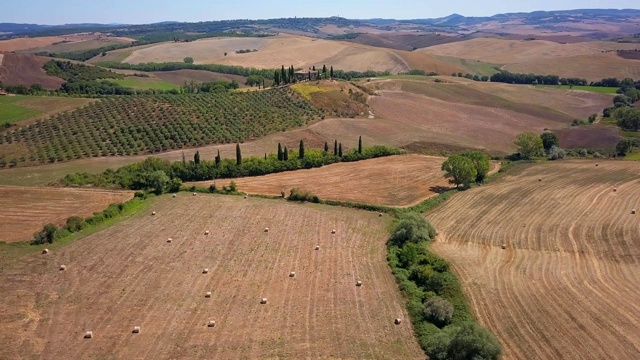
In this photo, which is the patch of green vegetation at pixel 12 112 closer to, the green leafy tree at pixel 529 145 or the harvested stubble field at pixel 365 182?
the harvested stubble field at pixel 365 182

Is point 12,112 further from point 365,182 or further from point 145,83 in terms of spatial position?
point 365,182

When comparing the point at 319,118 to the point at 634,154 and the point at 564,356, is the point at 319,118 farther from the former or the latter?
the point at 564,356

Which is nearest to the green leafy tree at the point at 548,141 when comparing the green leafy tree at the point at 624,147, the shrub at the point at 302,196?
the green leafy tree at the point at 624,147

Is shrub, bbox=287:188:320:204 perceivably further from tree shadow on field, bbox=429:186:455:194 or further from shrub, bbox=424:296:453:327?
shrub, bbox=424:296:453:327

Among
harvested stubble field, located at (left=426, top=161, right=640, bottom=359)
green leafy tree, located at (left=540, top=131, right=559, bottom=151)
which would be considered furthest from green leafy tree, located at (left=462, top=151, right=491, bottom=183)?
green leafy tree, located at (left=540, top=131, right=559, bottom=151)

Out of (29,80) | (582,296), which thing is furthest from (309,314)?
(29,80)

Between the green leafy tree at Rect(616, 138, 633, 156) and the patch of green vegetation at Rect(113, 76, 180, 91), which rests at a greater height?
the patch of green vegetation at Rect(113, 76, 180, 91)

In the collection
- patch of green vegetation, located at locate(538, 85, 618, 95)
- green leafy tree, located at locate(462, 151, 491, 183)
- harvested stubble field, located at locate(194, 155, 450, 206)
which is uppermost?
patch of green vegetation, located at locate(538, 85, 618, 95)
